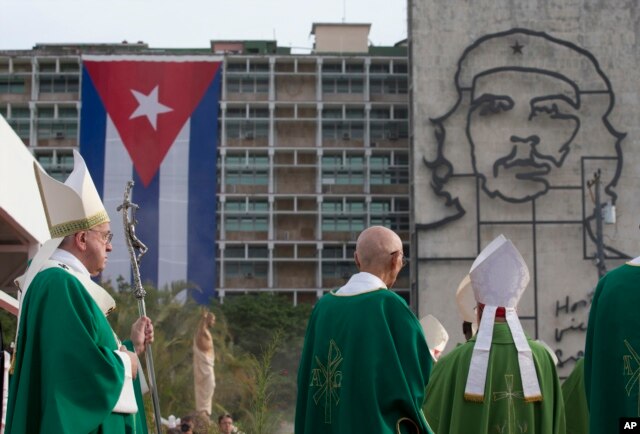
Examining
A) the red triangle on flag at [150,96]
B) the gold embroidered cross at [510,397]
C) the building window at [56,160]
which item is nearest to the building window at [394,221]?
the red triangle on flag at [150,96]

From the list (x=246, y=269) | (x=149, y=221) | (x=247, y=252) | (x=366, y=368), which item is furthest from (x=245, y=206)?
(x=366, y=368)

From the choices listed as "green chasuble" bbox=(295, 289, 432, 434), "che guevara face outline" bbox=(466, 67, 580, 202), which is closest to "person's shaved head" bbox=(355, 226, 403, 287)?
"green chasuble" bbox=(295, 289, 432, 434)

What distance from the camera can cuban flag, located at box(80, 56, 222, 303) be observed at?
5897cm

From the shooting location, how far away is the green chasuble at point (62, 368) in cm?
601

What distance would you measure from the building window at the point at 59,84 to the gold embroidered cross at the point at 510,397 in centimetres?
6145

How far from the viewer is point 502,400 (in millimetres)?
7871

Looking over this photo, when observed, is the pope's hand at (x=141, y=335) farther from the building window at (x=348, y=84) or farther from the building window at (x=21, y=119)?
the building window at (x=21, y=119)

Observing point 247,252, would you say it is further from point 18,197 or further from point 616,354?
point 616,354

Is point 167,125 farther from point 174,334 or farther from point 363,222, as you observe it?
point 174,334

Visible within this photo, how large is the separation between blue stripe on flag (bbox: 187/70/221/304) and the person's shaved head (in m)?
52.6

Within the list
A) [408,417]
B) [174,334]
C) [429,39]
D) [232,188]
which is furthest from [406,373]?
[232,188]

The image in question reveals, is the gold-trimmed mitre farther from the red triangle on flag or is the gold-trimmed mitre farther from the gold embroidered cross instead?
the red triangle on flag

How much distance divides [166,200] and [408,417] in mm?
53934

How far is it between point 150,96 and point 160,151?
3.58 meters
